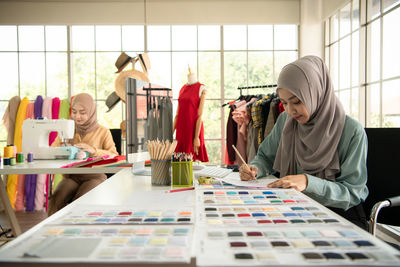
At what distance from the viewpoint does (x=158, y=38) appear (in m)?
5.02

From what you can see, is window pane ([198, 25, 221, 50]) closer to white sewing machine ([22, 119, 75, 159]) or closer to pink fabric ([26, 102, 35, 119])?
pink fabric ([26, 102, 35, 119])

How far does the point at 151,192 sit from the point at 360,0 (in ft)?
11.2

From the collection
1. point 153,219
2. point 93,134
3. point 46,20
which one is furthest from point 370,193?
point 46,20

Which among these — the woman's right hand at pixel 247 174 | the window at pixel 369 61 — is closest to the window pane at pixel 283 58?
the window at pixel 369 61

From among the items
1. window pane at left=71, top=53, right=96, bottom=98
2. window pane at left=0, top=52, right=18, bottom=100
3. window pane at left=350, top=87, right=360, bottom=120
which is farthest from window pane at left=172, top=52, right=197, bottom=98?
window pane at left=0, top=52, right=18, bottom=100

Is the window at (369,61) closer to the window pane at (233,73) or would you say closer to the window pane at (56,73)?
the window pane at (233,73)

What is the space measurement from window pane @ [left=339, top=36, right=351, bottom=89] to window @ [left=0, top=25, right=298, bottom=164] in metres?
1.05

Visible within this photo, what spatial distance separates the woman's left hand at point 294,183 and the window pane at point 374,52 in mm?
2448

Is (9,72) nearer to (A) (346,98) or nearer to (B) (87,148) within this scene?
(B) (87,148)

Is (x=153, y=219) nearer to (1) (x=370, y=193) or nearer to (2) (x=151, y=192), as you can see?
(2) (x=151, y=192)

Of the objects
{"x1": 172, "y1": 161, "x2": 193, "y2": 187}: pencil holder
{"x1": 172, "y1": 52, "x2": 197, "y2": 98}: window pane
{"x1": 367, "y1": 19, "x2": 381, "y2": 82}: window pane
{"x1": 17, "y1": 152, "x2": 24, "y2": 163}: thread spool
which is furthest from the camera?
{"x1": 172, "y1": 52, "x2": 197, "y2": 98}: window pane

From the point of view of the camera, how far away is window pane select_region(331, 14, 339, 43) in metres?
4.18

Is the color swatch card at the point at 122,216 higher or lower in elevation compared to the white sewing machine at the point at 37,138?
lower

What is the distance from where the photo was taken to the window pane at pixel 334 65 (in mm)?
4168
